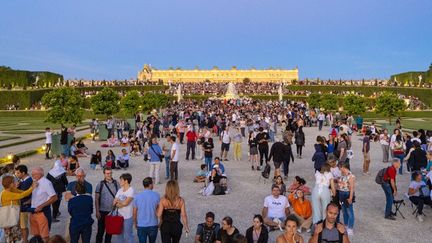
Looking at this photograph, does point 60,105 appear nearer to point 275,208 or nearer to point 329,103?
point 275,208

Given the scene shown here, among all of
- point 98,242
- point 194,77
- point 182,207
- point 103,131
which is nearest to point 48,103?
point 103,131

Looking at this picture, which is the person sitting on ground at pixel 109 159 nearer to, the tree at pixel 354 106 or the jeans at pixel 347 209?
the jeans at pixel 347 209

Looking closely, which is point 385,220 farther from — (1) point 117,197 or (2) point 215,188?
(1) point 117,197

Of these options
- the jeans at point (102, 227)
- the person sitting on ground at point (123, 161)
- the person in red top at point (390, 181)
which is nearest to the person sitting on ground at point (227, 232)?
the jeans at point (102, 227)

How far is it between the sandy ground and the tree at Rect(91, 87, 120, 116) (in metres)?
11.7

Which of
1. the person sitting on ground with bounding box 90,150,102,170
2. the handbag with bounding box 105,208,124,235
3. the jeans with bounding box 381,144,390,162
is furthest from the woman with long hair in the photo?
the jeans with bounding box 381,144,390,162

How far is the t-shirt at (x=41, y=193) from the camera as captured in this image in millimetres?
9031

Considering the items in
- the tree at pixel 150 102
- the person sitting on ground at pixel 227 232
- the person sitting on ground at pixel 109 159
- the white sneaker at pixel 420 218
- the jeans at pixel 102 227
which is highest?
the tree at pixel 150 102

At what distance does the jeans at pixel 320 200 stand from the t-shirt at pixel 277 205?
2.46 ft

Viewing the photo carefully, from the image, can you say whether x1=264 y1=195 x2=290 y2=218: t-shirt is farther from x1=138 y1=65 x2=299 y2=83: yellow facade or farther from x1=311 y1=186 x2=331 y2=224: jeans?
x1=138 y1=65 x2=299 y2=83: yellow facade

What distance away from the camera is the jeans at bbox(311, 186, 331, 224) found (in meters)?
10.3

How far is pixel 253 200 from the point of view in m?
14.1

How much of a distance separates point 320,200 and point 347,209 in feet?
3.40

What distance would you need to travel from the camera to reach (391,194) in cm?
1193
